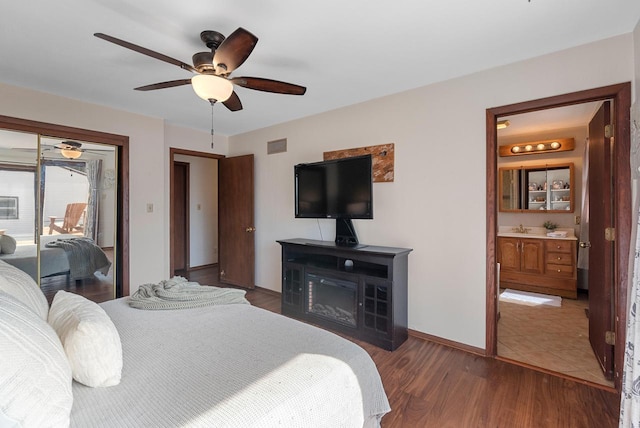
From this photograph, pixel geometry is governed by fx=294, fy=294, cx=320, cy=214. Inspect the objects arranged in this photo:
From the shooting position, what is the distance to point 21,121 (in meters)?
2.91

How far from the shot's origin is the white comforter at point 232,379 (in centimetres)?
95

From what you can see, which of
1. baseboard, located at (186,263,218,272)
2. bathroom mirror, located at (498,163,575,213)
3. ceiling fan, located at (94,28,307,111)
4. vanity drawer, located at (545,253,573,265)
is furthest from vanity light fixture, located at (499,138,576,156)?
baseboard, located at (186,263,218,272)

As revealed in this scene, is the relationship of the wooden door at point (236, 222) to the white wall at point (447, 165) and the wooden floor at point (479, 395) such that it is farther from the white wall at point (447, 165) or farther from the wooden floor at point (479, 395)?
the wooden floor at point (479, 395)

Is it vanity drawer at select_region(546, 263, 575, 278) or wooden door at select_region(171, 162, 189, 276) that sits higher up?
wooden door at select_region(171, 162, 189, 276)

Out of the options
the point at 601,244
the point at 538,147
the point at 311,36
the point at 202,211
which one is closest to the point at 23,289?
the point at 311,36

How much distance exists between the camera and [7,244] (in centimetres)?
294

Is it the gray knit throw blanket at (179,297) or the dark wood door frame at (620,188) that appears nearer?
the gray knit throw blanket at (179,297)

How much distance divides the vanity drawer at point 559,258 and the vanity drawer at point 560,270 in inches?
1.7

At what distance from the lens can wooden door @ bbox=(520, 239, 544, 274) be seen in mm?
4250

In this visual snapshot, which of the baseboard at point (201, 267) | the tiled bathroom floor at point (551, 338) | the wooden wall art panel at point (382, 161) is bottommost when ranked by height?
the tiled bathroom floor at point (551, 338)

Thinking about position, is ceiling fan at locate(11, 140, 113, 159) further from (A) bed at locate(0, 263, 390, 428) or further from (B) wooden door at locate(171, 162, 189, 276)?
(A) bed at locate(0, 263, 390, 428)

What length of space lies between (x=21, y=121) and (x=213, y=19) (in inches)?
99.7

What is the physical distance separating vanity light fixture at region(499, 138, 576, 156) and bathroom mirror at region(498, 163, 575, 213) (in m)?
0.24

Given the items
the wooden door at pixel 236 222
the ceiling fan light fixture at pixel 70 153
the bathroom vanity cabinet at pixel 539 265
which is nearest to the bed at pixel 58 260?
the ceiling fan light fixture at pixel 70 153
